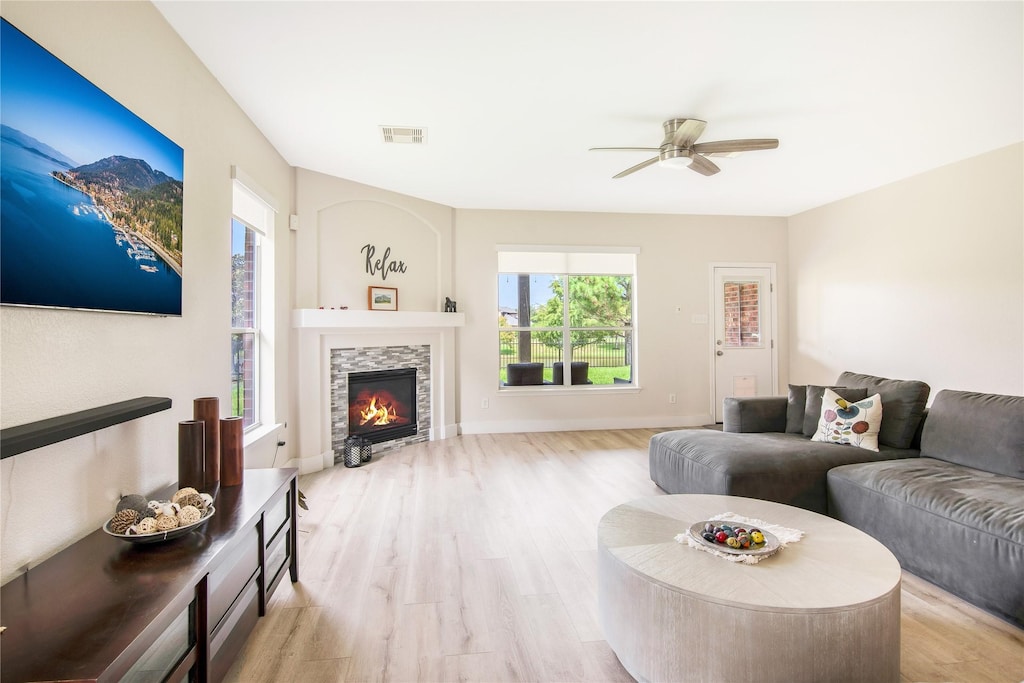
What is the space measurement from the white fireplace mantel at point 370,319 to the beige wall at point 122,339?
1.20 meters

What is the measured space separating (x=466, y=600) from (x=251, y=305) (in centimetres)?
266

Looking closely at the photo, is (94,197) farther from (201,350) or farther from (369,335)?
(369,335)

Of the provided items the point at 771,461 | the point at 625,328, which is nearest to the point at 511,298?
the point at 625,328

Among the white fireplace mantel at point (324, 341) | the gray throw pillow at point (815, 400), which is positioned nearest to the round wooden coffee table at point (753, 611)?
the gray throw pillow at point (815, 400)

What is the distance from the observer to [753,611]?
1396 mm

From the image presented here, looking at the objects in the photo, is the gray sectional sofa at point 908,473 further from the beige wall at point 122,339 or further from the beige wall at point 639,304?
the beige wall at point 122,339

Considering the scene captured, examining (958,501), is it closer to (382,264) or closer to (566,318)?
(566,318)

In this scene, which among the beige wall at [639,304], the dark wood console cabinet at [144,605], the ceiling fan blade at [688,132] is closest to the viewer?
the dark wood console cabinet at [144,605]

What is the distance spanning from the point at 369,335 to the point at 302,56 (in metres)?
2.60

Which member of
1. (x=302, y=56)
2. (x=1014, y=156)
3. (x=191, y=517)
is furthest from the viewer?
(x=1014, y=156)

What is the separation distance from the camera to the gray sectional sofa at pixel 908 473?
2016 mm

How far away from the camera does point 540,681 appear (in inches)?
64.8

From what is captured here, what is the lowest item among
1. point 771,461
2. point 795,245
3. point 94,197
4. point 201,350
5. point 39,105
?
point 771,461

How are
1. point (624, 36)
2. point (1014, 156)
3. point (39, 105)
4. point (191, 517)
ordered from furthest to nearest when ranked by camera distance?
point (1014, 156) → point (624, 36) → point (191, 517) → point (39, 105)
